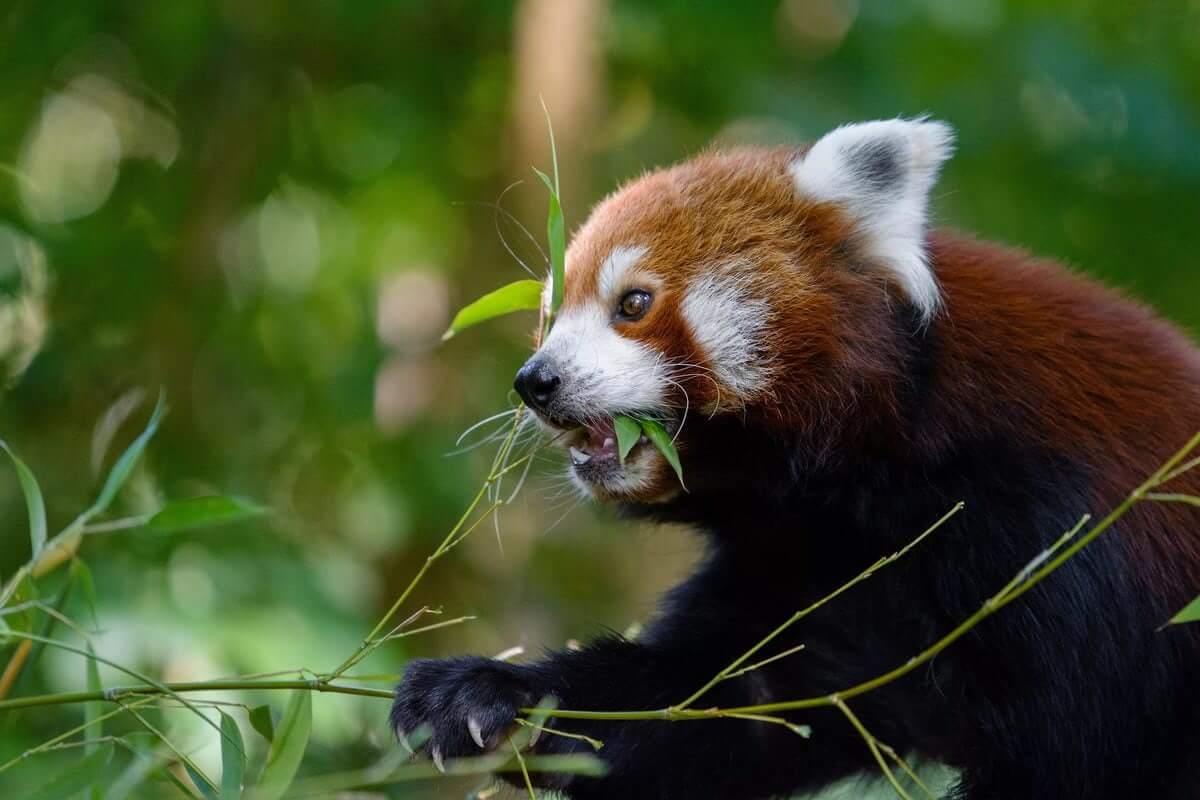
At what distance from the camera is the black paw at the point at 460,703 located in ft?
7.34

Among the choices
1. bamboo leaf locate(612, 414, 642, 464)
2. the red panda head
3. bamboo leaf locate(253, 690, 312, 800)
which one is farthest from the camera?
the red panda head

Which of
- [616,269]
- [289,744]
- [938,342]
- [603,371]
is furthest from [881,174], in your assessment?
[289,744]

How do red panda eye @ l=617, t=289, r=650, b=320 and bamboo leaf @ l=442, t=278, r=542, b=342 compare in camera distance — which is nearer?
bamboo leaf @ l=442, t=278, r=542, b=342

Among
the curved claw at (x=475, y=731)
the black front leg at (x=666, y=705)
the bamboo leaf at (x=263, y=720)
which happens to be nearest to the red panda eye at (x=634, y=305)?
the black front leg at (x=666, y=705)

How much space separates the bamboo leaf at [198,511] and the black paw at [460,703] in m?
0.39

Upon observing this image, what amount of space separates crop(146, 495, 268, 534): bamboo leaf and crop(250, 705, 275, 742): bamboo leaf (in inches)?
14.1

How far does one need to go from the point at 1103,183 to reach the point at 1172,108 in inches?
23.1

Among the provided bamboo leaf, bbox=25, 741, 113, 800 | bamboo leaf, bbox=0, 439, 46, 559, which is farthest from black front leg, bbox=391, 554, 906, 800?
bamboo leaf, bbox=0, 439, 46, 559

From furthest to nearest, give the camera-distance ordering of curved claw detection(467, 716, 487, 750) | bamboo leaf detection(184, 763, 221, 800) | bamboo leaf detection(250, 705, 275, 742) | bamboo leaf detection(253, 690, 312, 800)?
curved claw detection(467, 716, 487, 750), bamboo leaf detection(250, 705, 275, 742), bamboo leaf detection(184, 763, 221, 800), bamboo leaf detection(253, 690, 312, 800)

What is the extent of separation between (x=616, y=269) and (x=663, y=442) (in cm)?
41

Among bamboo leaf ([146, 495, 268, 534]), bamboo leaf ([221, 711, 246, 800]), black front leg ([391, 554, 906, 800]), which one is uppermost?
bamboo leaf ([146, 495, 268, 534])

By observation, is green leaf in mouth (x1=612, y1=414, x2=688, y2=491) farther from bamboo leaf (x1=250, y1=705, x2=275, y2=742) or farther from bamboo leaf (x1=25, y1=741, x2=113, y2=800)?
bamboo leaf (x1=25, y1=741, x2=113, y2=800)

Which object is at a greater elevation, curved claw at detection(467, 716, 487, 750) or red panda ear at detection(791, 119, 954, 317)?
red panda ear at detection(791, 119, 954, 317)

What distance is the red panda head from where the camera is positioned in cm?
245
